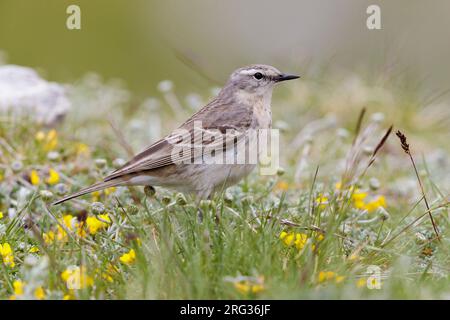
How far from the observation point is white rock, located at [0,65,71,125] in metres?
8.35

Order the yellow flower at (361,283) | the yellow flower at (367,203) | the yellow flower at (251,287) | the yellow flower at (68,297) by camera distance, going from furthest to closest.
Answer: the yellow flower at (367,203), the yellow flower at (361,283), the yellow flower at (68,297), the yellow flower at (251,287)

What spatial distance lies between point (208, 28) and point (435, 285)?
19.5m

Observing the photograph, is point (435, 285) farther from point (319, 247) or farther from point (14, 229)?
point (14, 229)

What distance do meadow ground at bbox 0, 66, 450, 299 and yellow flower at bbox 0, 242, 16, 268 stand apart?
0.01 m

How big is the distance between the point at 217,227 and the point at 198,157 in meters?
1.28

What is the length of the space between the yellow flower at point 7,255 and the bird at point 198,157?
974 mm

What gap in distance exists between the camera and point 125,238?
5172 millimetres

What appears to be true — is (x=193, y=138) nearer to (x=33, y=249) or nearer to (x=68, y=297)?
(x=33, y=249)

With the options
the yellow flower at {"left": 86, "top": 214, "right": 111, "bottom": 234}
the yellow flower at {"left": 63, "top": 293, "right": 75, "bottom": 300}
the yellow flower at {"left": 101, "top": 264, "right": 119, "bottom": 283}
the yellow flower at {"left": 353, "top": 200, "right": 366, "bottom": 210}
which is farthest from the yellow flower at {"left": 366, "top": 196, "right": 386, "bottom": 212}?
the yellow flower at {"left": 63, "top": 293, "right": 75, "bottom": 300}

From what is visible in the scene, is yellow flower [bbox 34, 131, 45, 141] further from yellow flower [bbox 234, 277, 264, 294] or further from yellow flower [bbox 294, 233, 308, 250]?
yellow flower [bbox 234, 277, 264, 294]

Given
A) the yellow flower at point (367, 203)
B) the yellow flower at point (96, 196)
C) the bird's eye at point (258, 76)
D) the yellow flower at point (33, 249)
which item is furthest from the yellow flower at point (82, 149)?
the yellow flower at point (367, 203)

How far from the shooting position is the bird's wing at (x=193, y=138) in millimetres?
6469

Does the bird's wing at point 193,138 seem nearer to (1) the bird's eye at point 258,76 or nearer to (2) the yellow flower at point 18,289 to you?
(1) the bird's eye at point 258,76

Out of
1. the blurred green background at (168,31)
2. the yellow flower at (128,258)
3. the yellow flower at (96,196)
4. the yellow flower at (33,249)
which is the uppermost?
the blurred green background at (168,31)
